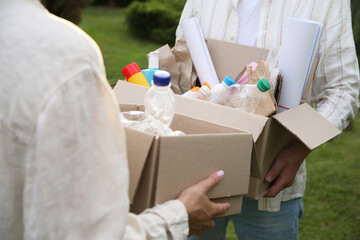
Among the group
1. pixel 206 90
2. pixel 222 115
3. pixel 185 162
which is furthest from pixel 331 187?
pixel 185 162

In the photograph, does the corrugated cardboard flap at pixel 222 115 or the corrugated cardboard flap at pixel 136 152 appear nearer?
the corrugated cardboard flap at pixel 136 152

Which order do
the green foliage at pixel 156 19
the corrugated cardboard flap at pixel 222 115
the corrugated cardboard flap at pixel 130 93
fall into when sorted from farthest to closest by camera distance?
the green foliage at pixel 156 19 < the corrugated cardboard flap at pixel 130 93 < the corrugated cardboard flap at pixel 222 115

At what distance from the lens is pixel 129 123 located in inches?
47.6

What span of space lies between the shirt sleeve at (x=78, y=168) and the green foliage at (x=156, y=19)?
5.63 m

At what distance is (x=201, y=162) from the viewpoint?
1.14 meters

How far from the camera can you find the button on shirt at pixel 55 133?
783 mm

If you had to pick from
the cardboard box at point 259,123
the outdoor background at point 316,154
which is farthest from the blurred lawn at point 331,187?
the cardboard box at point 259,123

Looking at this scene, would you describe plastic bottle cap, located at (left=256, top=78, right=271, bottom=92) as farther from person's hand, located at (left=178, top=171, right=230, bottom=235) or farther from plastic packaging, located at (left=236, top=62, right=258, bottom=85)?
person's hand, located at (left=178, top=171, right=230, bottom=235)

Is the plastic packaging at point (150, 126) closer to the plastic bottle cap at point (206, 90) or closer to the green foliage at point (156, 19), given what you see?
the plastic bottle cap at point (206, 90)

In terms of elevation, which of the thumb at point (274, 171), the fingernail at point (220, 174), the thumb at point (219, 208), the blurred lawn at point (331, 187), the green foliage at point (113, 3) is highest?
the fingernail at point (220, 174)

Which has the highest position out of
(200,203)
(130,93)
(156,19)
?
(130,93)

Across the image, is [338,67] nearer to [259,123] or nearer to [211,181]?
[259,123]

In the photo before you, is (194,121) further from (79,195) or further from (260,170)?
(79,195)

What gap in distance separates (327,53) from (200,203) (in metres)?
0.97
